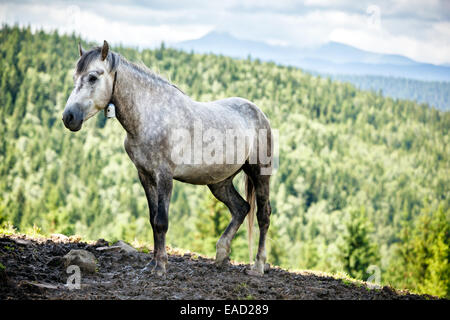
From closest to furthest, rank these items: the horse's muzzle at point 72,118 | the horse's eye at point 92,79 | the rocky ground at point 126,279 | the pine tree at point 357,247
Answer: the rocky ground at point 126,279 → the horse's muzzle at point 72,118 → the horse's eye at point 92,79 → the pine tree at point 357,247

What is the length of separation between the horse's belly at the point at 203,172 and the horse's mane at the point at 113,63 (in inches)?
61.2

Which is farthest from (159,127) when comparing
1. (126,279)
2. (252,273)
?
(252,273)

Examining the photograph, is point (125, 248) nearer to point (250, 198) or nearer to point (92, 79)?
point (250, 198)

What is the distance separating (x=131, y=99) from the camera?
7.78 metres

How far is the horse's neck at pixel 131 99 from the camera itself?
770 cm

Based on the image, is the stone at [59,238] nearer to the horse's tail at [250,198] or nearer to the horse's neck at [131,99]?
the horse's neck at [131,99]

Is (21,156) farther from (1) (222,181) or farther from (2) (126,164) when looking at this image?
(1) (222,181)

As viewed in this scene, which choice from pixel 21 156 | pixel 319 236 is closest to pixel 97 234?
pixel 319 236

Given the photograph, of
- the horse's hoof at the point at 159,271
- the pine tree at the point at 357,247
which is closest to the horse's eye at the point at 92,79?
the horse's hoof at the point at 159,271

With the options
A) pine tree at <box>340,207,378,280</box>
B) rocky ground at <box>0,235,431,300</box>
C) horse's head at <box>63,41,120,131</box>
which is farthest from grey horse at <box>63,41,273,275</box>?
pine tree at <box>340,207,378,280</box>

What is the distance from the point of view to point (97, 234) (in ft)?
379

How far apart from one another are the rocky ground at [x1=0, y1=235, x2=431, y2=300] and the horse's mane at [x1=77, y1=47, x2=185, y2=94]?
3074mm

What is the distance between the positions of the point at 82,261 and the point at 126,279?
0.83m

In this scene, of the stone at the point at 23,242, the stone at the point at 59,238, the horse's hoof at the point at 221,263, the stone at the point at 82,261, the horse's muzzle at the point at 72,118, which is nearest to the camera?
the horse's muzzle at the point at 72,118
